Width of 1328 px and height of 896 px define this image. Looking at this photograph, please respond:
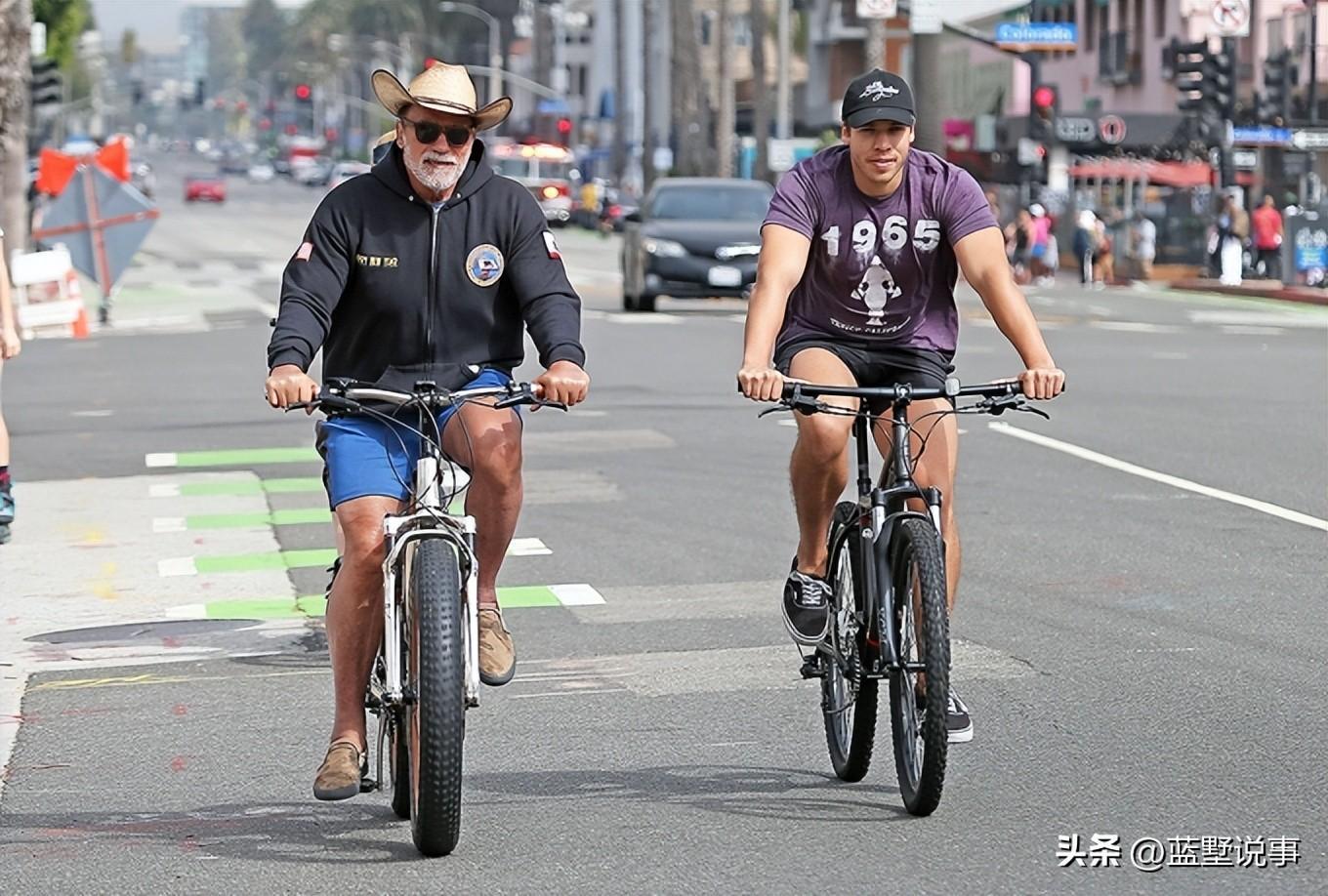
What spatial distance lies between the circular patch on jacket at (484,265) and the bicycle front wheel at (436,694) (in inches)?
32.9

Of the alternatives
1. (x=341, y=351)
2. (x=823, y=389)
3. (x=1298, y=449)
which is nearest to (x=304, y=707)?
(x=341, y=351)

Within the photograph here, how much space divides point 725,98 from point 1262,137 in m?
24.3

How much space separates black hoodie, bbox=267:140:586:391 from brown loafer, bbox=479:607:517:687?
2.17 ft

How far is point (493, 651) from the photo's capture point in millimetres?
→ 6594

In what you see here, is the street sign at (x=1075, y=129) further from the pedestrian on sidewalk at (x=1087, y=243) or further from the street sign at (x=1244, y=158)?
the pedestrian on sidewalk at (x=1087, y=243)

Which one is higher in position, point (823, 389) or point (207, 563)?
point (823, 389)

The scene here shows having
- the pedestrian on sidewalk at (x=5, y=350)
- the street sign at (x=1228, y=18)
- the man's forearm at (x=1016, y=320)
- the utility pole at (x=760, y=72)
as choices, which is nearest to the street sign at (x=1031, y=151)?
the street sign at (x=1228, y=18)

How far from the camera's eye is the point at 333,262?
6.29 meters

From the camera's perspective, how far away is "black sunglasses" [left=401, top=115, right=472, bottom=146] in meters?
6.22

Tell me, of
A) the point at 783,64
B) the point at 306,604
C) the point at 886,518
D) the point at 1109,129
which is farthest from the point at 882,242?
the point at 783,64

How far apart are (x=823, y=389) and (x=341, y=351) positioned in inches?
47.5

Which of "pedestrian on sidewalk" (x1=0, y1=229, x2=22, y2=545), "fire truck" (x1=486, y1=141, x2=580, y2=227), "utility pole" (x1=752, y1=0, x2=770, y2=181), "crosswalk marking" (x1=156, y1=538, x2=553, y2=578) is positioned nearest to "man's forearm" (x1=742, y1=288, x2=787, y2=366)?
"crosswalk marking" (x1=156, y1=538, x2=553, y2=578)

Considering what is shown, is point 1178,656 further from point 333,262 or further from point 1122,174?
point 1122,174

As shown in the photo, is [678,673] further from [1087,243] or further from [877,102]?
[1087,243]
